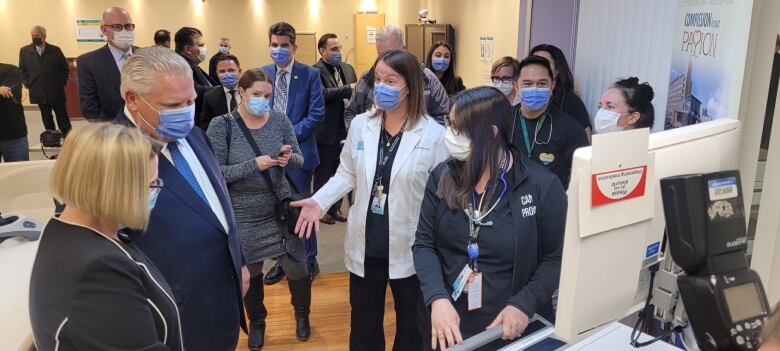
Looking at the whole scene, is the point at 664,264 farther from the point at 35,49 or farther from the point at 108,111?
the point at 35,49

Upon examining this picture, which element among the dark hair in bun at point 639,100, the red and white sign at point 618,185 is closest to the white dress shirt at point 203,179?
the red and white sign at point 618,185

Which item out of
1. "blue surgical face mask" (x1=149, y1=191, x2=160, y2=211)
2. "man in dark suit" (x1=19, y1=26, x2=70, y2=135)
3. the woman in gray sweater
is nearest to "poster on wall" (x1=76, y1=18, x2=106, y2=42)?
"man in dark suit" (x1=19, y1=26, x2=70, y2=135)

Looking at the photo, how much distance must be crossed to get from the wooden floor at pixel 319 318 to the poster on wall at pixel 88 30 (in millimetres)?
10034

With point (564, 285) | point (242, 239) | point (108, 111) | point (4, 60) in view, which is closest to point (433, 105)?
point (242, 239)

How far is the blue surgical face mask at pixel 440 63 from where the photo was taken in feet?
13.6

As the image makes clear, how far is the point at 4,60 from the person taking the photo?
11250 millimetres

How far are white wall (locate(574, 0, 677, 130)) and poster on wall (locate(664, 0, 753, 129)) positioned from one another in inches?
10.8

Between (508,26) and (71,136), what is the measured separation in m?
5.02

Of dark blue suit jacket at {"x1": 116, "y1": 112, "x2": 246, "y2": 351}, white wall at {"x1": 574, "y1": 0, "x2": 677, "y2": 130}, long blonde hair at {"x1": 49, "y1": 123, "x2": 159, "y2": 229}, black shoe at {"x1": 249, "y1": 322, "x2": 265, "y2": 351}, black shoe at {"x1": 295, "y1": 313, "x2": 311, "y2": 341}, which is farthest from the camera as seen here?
black shoe at {"x1": 295, "y1": 313, "x2": 311, "y2": 341}

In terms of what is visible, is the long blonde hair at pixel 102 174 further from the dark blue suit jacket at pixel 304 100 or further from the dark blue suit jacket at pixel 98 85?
the dark blue suit jacket at pixel 304 100

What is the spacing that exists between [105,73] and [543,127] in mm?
2633

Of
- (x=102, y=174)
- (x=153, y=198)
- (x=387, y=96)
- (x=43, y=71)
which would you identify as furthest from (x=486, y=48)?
(x=43, y=71)

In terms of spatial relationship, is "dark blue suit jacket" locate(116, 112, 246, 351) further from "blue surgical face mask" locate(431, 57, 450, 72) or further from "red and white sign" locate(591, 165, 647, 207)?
"blue surgical face mask" locate(431, 57, 450, 72)

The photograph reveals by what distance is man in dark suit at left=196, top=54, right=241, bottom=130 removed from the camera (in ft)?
12.1
